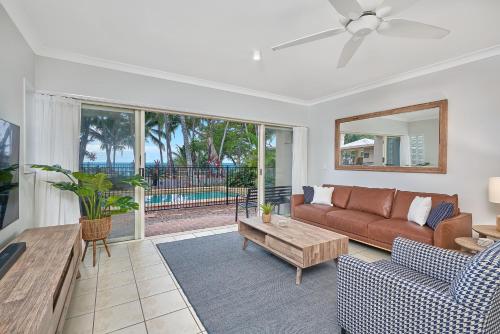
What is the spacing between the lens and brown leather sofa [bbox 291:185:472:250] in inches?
105

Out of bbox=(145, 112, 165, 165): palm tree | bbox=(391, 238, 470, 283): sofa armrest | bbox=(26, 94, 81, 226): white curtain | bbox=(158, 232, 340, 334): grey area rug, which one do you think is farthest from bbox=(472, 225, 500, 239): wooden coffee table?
bbox=(145, 112, 165, 165): palm tree

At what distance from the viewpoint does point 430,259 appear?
5.53ft

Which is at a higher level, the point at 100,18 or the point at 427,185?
the point at 100,18

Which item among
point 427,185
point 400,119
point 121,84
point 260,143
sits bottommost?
point 427,185

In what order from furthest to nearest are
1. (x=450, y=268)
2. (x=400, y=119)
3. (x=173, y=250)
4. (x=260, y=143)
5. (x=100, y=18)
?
(x=260, y=143) < (x=400, y=119) < (x=173, y=250) < (x=100, y=18) < (x=450, y=268)

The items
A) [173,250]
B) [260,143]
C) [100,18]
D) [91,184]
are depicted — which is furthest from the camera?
[260,143]

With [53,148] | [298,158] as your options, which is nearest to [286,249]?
[298,158]

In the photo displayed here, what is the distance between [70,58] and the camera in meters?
3.02

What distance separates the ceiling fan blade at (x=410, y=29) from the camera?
5.98 feet

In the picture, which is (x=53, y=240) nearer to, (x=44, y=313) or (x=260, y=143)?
(x=44, y=313)

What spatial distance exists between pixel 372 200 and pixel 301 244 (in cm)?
195

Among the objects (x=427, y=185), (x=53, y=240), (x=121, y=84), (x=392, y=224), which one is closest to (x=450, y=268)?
(x=392, y=224)

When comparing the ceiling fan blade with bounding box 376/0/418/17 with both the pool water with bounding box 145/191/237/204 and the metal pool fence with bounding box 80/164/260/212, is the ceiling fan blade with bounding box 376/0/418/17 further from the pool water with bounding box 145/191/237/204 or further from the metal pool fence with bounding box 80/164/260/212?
the pool water with bounding box 145/191/237/204

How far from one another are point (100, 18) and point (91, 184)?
1.77m
